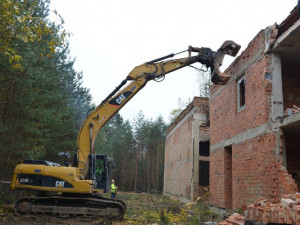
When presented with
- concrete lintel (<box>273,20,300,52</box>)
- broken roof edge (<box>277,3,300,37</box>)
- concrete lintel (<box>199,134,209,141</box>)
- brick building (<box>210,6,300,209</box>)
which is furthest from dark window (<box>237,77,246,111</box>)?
concrete lintel (<box>199,134,209,141</box>)

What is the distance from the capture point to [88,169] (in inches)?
372

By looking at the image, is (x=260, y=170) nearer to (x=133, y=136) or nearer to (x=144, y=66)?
(x=144, y=66)

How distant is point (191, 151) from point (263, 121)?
31.4 ft

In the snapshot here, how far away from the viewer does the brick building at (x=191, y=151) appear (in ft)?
55.6

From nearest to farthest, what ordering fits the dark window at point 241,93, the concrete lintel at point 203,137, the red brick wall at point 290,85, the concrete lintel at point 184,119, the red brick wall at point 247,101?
1. the red brick wall at point 247,101
2. the red brick wall at point 290,85
3. the dark window at point 241,93
4. the concrete lintel at point 203,137
5. the concrete lintel at point 184,119

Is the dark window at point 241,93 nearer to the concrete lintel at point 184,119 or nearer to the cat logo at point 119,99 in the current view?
the cat logo at point 119,99

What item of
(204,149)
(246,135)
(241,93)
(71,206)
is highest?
(241,93)

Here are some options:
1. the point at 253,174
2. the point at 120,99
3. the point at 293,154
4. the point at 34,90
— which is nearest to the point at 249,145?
the point at 253,174

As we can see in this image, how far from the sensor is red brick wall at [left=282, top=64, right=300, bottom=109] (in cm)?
936

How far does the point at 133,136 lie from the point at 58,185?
37994 mm

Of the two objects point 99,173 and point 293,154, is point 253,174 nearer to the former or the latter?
point 293,154

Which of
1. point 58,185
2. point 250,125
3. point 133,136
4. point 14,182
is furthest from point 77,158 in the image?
point 133,136

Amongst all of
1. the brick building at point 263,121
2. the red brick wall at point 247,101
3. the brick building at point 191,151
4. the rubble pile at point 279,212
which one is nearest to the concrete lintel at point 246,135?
the brick building at point 263,121

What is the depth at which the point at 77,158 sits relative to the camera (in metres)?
9.39
